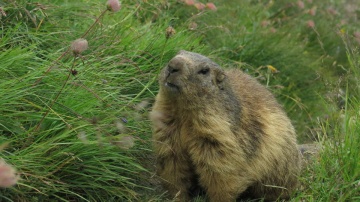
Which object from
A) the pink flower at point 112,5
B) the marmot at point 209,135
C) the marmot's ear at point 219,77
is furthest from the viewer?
the marmot's ear at point 219,77

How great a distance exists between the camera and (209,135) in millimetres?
3885

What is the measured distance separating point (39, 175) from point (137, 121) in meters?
0.97

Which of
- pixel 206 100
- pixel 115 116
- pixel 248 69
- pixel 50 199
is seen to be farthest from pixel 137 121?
pixel 248 69

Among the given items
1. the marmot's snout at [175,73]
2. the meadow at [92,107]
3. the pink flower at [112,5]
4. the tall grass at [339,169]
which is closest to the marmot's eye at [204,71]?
the marmot's snout at [175,73]

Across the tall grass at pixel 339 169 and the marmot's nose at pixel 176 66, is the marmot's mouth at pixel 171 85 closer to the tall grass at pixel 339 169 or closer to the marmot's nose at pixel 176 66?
the marmot's nose at pixel 176 66

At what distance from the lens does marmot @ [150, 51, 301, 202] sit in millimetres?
3852

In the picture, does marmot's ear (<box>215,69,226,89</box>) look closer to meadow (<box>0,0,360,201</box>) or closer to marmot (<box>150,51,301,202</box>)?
marmot (<box>150,51,301,202</box>)

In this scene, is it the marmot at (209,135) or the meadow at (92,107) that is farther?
the marmot at (209,135)

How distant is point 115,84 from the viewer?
4398 mm

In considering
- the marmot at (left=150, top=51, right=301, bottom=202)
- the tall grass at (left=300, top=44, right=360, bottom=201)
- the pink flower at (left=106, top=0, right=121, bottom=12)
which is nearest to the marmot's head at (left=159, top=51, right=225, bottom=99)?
the marmot at (left=150, top=51, right=301, bottom=202)

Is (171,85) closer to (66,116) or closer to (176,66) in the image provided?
(176,66)

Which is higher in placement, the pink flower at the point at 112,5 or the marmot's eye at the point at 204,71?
the pink flower at the point at 112,5

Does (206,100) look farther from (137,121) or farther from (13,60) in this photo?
(13,60)

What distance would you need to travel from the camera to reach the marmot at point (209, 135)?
3852mm
